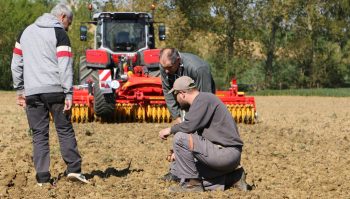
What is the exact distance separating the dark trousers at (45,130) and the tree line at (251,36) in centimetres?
2232

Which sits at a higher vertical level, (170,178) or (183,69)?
(183,69)

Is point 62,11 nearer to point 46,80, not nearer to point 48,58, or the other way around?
point 48,58

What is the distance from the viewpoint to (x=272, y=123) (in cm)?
1320

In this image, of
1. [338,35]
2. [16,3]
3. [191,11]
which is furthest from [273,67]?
[16,3]

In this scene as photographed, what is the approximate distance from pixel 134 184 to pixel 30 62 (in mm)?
1450

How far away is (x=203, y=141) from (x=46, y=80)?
1.48 metres

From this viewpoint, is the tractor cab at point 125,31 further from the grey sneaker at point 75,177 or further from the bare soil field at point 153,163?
the grey sneaker at point 75,177

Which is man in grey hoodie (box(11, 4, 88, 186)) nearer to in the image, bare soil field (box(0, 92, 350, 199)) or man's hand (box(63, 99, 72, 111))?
man's hand (box(63, 99, 72, 111))

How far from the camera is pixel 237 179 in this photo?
5.77 m

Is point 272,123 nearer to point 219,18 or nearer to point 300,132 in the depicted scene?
point 300,132

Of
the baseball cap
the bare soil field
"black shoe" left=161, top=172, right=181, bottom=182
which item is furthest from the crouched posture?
"black shoe" left=161, top=172, right=181, bottom=182

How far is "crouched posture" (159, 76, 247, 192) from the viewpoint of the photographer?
5.47 metres

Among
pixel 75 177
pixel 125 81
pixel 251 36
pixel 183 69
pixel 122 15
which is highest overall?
pixel 251 36

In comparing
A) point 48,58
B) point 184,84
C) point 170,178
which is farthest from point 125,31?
point 184,84
